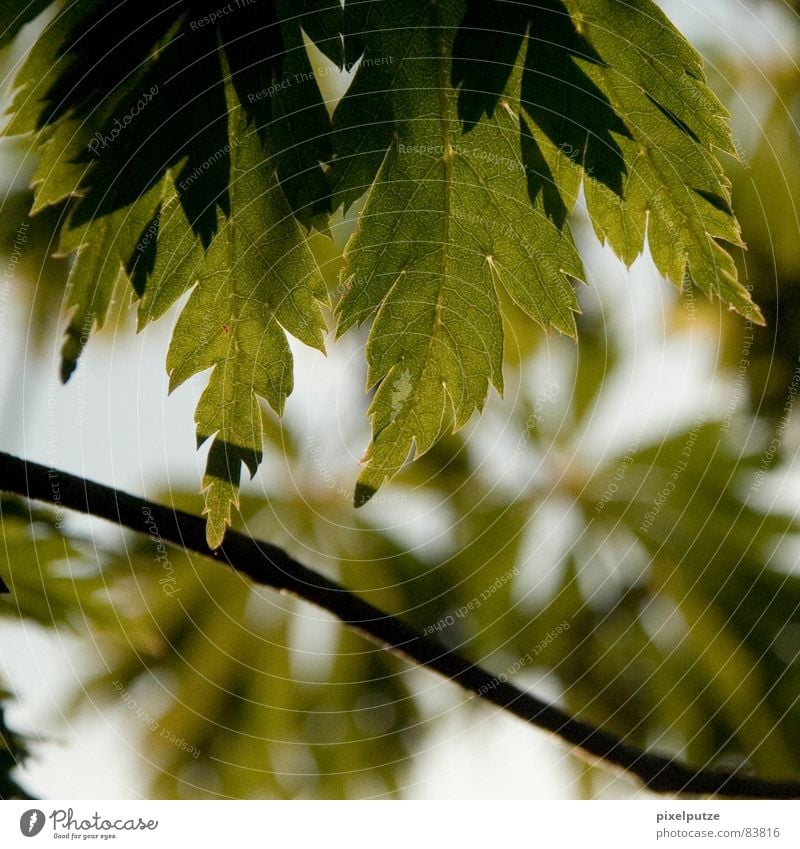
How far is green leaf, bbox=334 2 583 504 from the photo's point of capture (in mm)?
570

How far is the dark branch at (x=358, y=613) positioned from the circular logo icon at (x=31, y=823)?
296 mm

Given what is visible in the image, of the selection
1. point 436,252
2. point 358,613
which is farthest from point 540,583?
point 436,252

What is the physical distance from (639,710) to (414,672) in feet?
1.45

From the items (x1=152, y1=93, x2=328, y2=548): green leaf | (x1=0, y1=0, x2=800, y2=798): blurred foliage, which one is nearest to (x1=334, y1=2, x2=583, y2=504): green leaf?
(x1=152, y1=93, x2=328, y2=548): green leaf

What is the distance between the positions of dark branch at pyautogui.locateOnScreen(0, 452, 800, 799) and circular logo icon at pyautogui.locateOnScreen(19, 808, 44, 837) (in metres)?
0.30

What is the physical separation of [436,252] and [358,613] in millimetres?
343

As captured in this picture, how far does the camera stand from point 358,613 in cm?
66

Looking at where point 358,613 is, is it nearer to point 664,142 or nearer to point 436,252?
point 436,252

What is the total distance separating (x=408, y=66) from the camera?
562mm

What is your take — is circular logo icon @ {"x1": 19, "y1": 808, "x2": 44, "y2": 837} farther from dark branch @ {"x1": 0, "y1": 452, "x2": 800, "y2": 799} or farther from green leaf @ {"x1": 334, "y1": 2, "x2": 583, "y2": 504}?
green leaf @ {"x1": 334, "y1": 2, "x2": 583, "y2": 504}

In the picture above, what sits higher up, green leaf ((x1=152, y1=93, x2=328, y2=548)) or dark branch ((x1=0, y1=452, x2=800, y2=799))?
green leaf ((x1=152, y1=93, x2=328, y2=548))

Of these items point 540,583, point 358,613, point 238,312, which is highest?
point 238,312

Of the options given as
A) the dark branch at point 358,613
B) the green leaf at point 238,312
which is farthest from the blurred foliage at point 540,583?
the green leaf at point 238,312

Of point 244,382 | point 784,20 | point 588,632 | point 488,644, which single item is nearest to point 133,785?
point 244,382
